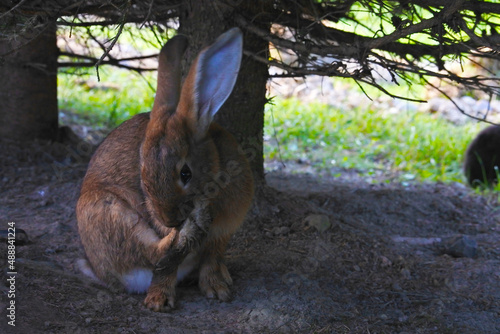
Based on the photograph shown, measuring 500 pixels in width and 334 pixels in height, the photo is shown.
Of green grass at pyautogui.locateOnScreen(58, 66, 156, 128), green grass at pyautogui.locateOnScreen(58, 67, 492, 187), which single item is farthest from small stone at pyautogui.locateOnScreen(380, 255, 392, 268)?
green grass at pyautogui.locateOnScreen(58, 66, 156, 128)

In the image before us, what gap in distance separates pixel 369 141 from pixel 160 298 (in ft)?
15.5

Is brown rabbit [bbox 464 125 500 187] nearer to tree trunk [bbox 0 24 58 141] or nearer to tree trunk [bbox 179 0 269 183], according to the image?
tree trunk [bbox 179 0 269 183]

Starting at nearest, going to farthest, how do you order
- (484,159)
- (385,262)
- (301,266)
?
1. (301,266)
2. (385,262)
3. (484,159)

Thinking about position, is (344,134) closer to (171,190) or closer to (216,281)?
(216,281)

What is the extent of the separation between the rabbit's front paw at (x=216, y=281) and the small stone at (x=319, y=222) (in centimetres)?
88

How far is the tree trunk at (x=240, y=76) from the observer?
3.90 m

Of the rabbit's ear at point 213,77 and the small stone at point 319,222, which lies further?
the small stone at point 319,222

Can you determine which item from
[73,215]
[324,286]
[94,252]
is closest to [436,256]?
[324,286]

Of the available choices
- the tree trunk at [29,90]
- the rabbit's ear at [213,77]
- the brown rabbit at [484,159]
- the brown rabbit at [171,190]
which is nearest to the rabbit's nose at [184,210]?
the brown rabbit at [171,190]

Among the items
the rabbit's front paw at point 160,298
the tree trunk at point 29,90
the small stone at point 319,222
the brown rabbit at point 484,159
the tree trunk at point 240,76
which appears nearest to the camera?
the rabbit's front paw at point 160,298

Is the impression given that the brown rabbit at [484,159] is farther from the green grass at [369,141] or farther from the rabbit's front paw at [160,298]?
the rabbit's front paw at [160,298]

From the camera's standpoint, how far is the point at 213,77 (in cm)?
302

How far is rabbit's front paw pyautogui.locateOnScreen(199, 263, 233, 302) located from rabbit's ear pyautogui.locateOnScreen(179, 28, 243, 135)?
0.89 m

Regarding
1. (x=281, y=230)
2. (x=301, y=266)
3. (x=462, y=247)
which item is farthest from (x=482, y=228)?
(x=301, y=266)
